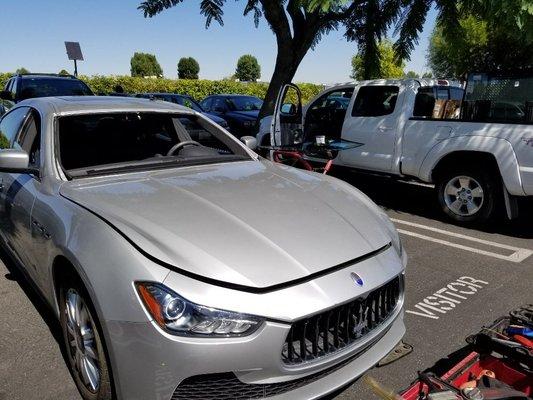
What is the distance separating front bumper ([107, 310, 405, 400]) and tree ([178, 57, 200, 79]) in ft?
286

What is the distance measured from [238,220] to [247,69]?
3947 inches

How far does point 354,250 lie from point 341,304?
1.19 ft

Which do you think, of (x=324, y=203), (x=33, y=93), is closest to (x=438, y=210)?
(x=324, y=203)

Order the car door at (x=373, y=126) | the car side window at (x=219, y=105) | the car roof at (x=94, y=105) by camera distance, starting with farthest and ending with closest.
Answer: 1. the car side window at (x=219, y=105)
2. the car door at (x=373, y=126)
3. the car roof at (x=94, y=105)

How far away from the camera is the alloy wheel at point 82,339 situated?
7.07 feet

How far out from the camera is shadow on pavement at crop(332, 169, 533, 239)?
565 cm

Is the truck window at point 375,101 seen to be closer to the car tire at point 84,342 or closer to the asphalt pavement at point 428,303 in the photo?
the asphalt pavement at point 428,303

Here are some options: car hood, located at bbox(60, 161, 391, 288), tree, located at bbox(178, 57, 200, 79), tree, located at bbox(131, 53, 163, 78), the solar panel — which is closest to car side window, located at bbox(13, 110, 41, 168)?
car hood, located at bbox(60, 161, 391, 288)

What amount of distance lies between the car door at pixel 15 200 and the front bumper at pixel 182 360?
1394mm

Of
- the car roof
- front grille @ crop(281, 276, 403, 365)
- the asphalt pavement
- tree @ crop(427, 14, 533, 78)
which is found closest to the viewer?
front grille @ crop(281, 276, 403, 365)

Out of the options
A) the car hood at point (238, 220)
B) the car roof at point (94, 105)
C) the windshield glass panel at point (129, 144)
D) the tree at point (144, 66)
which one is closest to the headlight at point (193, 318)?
the car hood at point (238, 220)

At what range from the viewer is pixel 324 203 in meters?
2.67

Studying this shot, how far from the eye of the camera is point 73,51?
13.1m

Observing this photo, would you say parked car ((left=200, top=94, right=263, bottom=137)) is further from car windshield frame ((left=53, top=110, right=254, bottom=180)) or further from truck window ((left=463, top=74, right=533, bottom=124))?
car windshield frame ((left=53, top=110, right=254, bottom=180))
